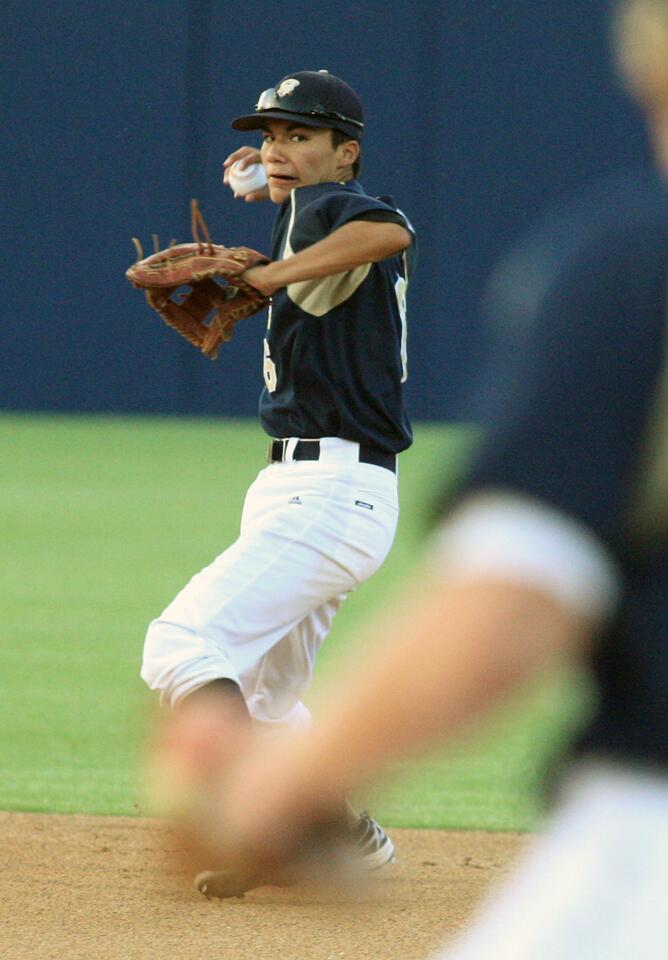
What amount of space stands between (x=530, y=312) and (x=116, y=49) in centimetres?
1914

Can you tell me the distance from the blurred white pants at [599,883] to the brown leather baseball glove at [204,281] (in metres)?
2.94

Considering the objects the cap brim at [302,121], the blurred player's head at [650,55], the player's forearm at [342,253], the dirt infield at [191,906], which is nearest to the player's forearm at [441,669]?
the blurred player's head at [650,55]

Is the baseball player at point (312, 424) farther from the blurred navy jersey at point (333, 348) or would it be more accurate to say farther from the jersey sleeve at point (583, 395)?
the jersey sleeve at point (583, 395)

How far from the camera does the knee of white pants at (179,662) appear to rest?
12.2 feet

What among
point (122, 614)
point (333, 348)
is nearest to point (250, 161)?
point (333, 348)

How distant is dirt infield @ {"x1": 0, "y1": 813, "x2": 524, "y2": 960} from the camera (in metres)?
3.83

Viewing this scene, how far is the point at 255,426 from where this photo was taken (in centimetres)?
1980

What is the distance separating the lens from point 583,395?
1.14 metres

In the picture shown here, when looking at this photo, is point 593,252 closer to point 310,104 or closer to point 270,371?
point 270,371

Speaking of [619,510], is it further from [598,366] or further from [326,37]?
[326,37]

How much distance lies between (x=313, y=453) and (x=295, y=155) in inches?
30.3

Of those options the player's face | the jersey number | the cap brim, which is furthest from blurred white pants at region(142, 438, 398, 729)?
the cap brim

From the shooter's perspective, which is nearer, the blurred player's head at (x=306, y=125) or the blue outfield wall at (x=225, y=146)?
the blurred player's head at (x=306, y=125)

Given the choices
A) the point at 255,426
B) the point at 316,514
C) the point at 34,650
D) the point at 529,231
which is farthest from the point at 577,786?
the point at 529,231
